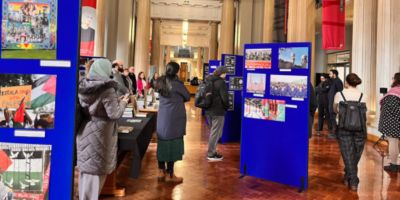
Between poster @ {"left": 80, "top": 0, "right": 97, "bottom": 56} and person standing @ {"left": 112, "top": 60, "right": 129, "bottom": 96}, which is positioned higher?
poster @ {"left": 80, "top": 0, "right": 97, "bottom": 56}

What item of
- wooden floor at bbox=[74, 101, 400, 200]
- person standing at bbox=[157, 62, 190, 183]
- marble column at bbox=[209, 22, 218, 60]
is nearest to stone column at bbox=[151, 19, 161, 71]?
marble column at bbox=[209, 22, 218, 60]

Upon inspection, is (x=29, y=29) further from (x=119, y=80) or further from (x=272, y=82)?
(x=119, y=80)

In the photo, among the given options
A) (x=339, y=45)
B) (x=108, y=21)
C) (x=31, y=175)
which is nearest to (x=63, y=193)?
(x=31, y=175)

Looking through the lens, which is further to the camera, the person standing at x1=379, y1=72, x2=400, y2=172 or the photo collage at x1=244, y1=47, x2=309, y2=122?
the person standing at x1=379, y1=72, x2=400, y2=172

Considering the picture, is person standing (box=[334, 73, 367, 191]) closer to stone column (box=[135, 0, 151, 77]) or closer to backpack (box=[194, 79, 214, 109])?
backpack (box=[194, 79, 214, 109])

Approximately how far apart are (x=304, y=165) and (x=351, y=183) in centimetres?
76

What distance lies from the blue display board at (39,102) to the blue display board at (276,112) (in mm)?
2931

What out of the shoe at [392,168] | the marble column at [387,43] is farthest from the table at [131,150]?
the marble column at [387,43]

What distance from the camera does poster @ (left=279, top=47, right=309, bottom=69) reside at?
12.6ft

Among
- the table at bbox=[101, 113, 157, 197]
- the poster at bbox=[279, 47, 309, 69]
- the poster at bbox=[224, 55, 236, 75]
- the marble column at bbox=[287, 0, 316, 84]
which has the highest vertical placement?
the marble column at bbox=[287, 0, 316, 84]

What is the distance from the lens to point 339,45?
929cm

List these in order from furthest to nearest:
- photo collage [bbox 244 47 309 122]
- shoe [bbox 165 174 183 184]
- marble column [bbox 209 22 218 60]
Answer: marble column [bbox 209 22 218 60]
shoe [bbox 165 174 183 184]
photo collage [bbox 244 47 309 122]

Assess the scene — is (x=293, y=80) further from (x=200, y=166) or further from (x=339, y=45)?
(x=339, y=45)

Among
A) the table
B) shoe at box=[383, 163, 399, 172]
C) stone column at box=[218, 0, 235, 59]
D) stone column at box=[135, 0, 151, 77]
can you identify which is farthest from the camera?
stone column at box=[218, 0, 235, 59]
